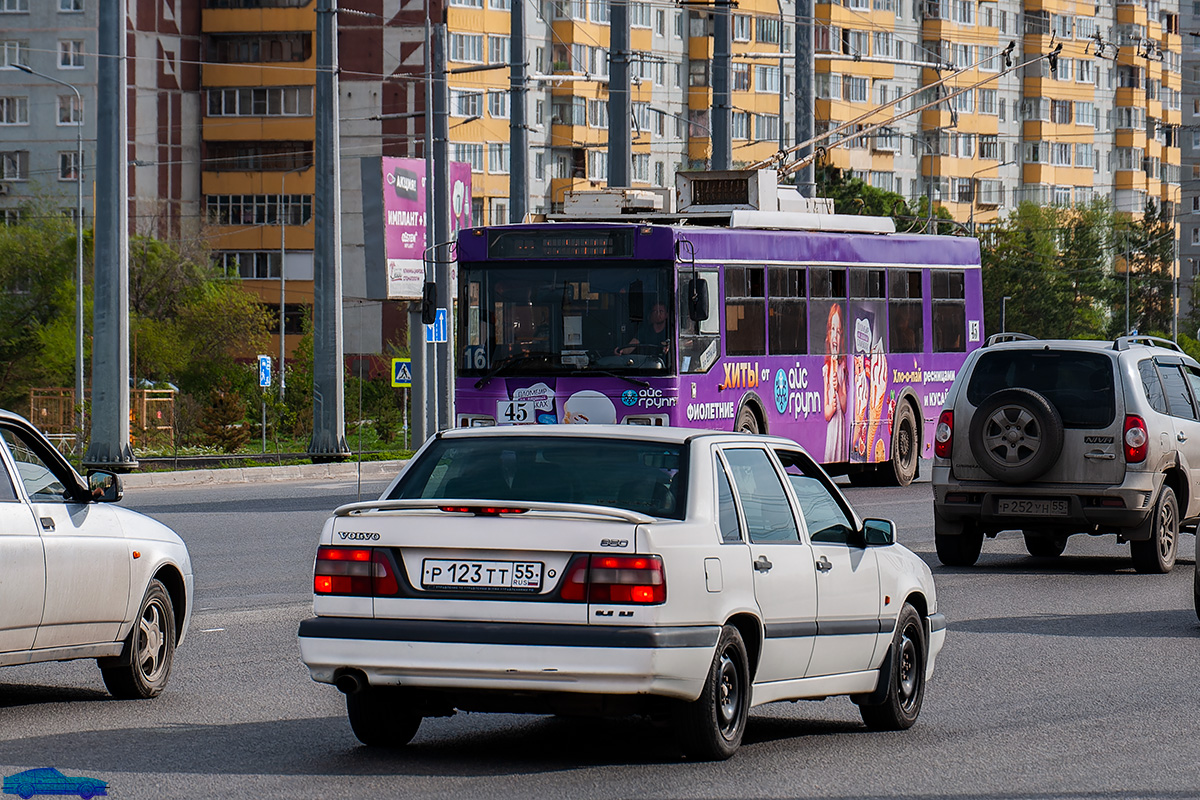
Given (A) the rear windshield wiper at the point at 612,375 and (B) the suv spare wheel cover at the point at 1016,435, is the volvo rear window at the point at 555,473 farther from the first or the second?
(A) the rear windshield wiper at the point at 612,375

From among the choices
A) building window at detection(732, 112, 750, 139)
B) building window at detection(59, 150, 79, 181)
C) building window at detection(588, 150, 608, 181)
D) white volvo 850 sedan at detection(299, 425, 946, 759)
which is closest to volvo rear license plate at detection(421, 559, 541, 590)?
white volvo 850 sedan at detection(299, 425, 946, 759)

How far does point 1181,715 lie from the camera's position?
32.6ft

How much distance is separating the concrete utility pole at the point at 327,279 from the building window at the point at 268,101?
186 feet

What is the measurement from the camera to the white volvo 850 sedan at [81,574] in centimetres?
935

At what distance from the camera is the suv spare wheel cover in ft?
55.7

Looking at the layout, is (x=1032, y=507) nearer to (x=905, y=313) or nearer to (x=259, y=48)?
(x=905, y=313)

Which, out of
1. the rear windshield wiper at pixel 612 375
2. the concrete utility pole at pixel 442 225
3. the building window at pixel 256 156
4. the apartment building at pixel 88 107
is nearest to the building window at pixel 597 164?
the building window at pixel 256 156

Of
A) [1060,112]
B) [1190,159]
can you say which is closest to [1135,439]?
[1060,112]

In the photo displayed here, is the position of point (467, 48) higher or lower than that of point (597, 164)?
higher

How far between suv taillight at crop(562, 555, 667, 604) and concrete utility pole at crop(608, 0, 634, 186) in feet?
90.4

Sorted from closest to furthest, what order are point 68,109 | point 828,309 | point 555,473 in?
point 555,473, point 828,309, point 68,109

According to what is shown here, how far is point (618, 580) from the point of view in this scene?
25.6 feet

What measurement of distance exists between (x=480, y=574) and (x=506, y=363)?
48.1ft

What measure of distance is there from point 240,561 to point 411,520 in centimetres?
1075
